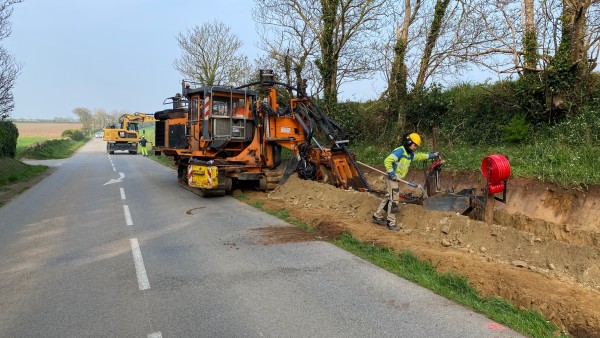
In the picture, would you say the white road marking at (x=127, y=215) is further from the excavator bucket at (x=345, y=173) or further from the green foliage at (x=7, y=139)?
the green foliage at (x=7, y=139)

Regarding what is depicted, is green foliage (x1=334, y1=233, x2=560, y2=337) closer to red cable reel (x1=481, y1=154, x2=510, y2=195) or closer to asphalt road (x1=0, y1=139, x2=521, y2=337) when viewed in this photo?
asphalt road (x1=0, y1=139, x2=521, y2=337)

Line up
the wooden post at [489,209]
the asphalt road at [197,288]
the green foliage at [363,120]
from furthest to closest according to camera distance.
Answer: the green foliage at [363,120] < the wooden post at [489,209] < the asphalt road at [197,288]

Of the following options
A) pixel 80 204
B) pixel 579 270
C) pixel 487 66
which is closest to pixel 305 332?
pixel 579 270

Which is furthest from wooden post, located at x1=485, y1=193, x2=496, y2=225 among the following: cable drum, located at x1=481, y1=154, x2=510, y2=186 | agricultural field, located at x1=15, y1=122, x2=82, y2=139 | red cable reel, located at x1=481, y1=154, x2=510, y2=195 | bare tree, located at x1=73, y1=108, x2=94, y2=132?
bare tree, located at x1=73, y1=108, x2=94, y2=132

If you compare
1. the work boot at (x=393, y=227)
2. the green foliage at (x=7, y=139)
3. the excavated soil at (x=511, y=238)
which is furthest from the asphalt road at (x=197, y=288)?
the green foliage at (x=7, y=139)

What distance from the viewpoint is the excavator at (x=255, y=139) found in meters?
11.7

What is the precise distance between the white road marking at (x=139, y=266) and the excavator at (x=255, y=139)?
190 inches

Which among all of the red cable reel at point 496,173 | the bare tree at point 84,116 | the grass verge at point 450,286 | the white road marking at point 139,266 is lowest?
the white road marking at point 139,266

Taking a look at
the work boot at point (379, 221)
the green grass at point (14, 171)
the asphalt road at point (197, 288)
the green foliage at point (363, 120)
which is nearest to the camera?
the asphalt road at point (197, 288)

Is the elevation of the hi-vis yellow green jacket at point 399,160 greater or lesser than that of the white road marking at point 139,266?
greater

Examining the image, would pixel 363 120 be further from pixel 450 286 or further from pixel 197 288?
pixel 197 288

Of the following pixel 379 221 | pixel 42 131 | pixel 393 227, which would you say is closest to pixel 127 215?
pixel 379 221

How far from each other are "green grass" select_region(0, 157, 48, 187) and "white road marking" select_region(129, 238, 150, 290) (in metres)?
12.6

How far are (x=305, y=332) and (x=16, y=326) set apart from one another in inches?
113
